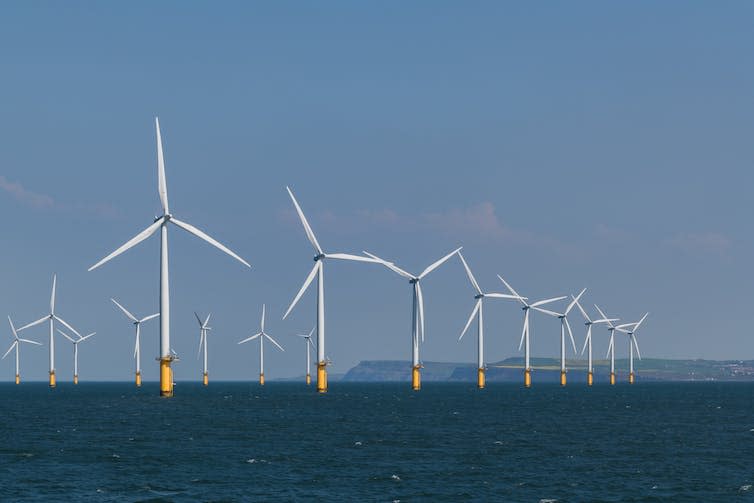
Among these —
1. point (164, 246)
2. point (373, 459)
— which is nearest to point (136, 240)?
point (164, 246)

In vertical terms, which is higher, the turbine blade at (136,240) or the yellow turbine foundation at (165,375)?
the turbine blade at (136,240)

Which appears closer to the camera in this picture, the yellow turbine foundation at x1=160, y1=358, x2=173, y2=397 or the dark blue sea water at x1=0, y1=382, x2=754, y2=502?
the dark blue sea water at x1=0, y1=382, x2=754, y2=502

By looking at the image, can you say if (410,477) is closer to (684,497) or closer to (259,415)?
(684,497)

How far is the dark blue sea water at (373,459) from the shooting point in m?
72.8

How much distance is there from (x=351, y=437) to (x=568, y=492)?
44.1m

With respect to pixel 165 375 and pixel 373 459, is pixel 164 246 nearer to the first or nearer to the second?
pixel 165 375

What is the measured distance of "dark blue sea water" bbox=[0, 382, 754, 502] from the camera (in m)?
72.8

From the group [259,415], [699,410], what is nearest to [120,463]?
[259,415]

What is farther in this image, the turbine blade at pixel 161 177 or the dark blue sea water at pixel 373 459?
the turbine blade at pixel 161 177

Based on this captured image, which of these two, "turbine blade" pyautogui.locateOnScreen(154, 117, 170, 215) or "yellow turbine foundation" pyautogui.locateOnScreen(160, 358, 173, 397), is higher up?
"turbine blade" pyautogui.locateOnScreen(154, 117, 170, 215)

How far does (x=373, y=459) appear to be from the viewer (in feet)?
300

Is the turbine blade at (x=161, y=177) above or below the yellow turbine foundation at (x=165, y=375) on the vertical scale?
above

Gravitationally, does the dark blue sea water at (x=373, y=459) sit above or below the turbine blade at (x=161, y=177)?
below

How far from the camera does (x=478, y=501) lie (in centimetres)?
6912
